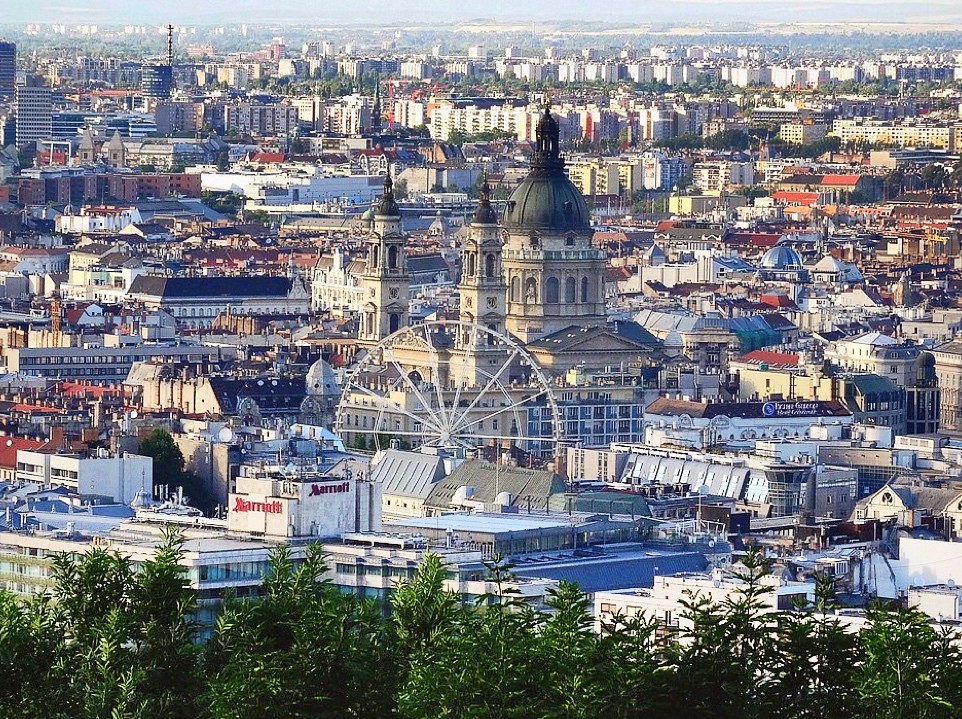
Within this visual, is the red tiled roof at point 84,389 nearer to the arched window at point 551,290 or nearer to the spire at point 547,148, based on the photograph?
the arched window at point 551,290

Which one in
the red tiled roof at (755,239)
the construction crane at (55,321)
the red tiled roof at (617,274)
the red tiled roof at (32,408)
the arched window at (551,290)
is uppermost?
the red tiled roof at (755,239)

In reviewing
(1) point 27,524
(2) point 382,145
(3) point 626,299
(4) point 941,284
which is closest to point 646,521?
(1) point 27,524

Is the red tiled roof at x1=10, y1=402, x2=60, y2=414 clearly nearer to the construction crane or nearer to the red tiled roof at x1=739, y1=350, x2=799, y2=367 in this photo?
the construction crane

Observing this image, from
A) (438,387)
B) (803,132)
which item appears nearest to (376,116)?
(803,132)

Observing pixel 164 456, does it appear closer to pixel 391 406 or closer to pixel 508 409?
pixel 391 406

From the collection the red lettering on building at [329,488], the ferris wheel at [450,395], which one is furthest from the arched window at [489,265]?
the red lettering on building at [329,488]

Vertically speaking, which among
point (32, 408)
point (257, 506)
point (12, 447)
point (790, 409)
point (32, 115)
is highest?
point (32, 115)
